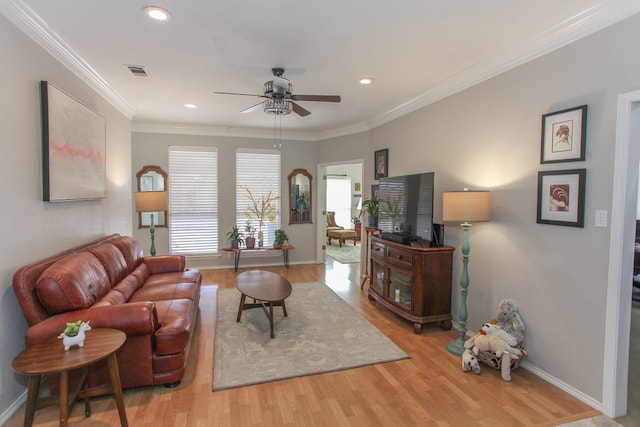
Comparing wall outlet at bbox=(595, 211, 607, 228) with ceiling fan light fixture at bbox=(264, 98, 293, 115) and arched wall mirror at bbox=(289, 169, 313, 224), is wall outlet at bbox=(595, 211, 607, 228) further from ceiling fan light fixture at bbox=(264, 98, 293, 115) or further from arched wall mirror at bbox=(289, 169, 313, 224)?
arched wall mirror at bbox=(289, 169, 313, 224)

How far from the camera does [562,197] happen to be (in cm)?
248

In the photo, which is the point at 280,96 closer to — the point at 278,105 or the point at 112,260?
the point at 278,105

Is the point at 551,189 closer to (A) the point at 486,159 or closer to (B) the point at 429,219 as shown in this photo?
(A) the point at 486,159

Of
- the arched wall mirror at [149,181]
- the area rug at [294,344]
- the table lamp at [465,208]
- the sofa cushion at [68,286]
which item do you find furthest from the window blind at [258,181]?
the table lamp at [465,208]

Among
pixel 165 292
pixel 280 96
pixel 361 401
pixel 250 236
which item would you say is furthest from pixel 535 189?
pixel 250 236

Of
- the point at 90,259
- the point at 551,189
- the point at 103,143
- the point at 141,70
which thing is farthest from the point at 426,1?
the point at 103,143

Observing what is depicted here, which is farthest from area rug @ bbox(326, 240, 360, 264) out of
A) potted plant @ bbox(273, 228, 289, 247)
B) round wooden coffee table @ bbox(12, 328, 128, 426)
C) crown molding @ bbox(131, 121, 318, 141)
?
round wooden coffee table @ bbox(12, 328, 128, 426)

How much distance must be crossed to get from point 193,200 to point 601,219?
589cm

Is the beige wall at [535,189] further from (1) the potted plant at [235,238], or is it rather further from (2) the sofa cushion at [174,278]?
(1) the potted plant at [235,238]

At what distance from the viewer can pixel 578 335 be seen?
7.91 ft

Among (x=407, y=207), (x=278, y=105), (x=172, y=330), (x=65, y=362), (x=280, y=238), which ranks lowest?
(x=172, y=330)

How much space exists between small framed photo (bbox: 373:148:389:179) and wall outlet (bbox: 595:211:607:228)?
9.88 ft

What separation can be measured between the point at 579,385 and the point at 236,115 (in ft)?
16.9

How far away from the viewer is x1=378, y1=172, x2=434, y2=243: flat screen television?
11.8 feet
